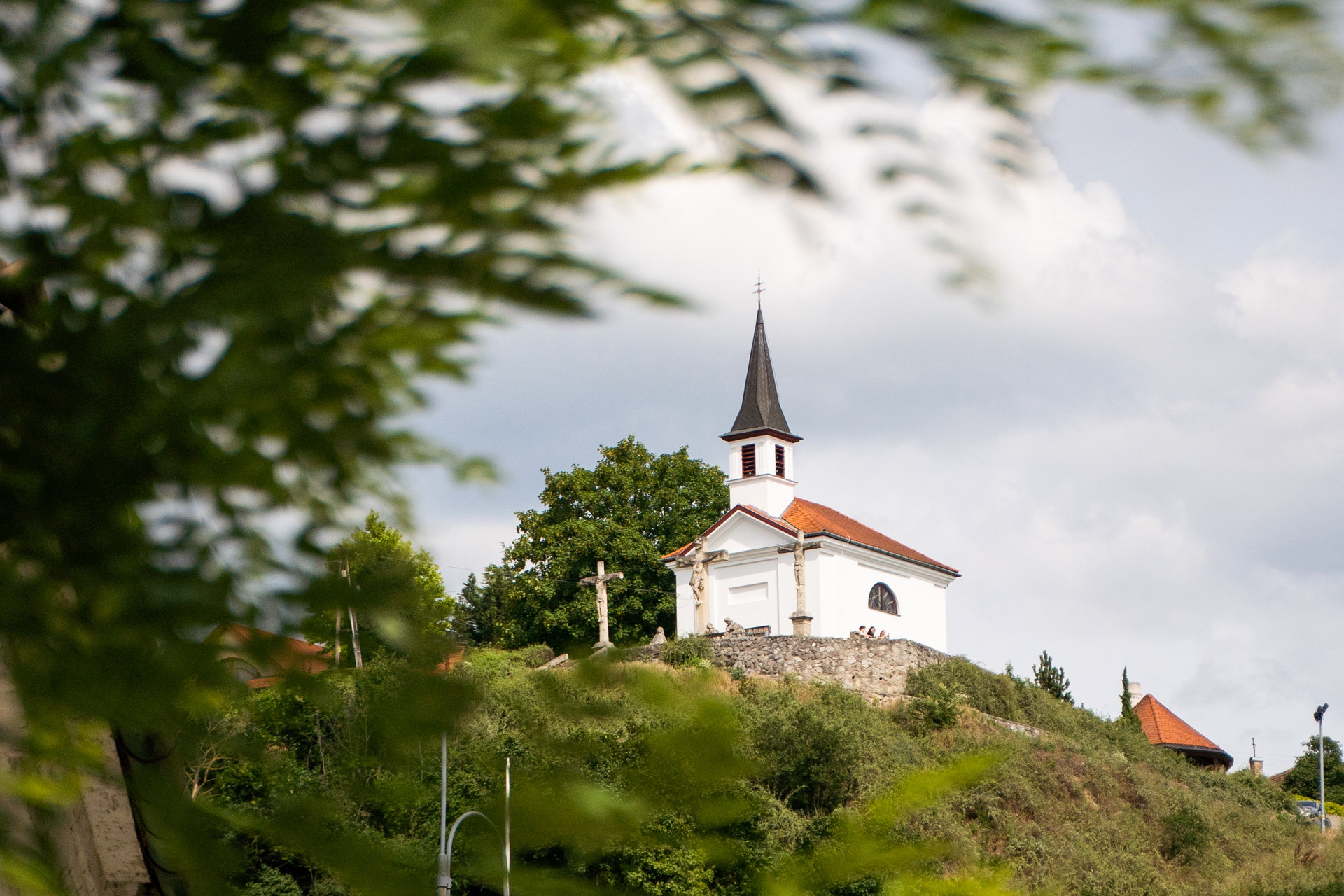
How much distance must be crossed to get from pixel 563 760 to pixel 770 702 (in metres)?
25.9

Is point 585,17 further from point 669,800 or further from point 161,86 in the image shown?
point 669,800

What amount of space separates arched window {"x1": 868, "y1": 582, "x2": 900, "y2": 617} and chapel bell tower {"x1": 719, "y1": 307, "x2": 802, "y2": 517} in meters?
4.78

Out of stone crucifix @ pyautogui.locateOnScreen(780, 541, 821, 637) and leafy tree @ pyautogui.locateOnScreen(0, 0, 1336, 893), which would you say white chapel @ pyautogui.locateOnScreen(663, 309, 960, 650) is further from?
leafy tree @ pyautogui.locateOnScreen(0, 0, 1336, 893)

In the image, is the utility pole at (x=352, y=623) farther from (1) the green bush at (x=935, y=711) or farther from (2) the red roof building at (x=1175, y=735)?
(2) the red roof building at (x=1175, y=735)

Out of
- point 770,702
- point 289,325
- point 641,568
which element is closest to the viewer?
point 289,325

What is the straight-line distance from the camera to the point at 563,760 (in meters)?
1.17

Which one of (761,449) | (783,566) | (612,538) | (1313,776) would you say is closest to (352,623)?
(783,566)

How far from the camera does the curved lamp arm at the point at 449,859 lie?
110 centimetres

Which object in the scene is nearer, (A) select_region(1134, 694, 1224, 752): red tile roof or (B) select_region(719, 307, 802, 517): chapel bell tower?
(B) select_region(719, 307, 802, 517): chapel bell tower

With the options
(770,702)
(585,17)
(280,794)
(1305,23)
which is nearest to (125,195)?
(585,17)

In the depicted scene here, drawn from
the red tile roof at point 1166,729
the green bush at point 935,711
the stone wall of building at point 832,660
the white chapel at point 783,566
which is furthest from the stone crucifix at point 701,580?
the red tile roof at point 1166,729

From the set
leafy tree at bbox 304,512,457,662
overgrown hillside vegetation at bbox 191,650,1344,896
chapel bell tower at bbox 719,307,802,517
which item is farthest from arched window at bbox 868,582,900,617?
leafy tree at bbox 304,512,457,662

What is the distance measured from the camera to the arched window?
43.1 meters

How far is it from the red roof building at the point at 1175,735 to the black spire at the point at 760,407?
2253 cm
